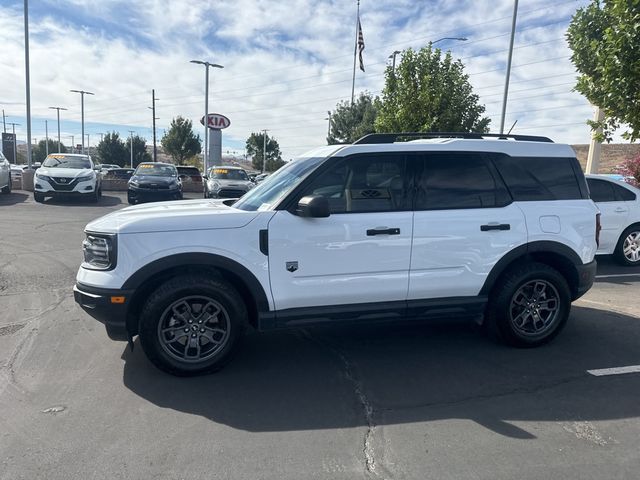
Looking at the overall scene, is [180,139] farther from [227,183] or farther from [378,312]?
[378,312]

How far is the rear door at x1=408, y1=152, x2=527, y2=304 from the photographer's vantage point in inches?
165

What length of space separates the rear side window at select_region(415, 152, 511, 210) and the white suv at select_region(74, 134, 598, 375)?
0.04 ft

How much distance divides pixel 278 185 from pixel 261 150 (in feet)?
222

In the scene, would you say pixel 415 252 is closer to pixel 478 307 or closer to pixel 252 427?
pixel 478 307

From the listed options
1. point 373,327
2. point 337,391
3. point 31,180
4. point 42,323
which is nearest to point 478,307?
point 373,327

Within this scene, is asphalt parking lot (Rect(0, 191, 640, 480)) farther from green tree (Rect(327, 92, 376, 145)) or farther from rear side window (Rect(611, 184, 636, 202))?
green tree (Rect(327, 92, 376, 145))

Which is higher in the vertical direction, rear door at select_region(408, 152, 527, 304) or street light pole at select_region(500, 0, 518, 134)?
street light pole at select_region(500, 0, 518, 134)

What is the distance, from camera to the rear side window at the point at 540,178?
177 inches

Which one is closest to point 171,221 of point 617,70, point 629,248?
point 617,70

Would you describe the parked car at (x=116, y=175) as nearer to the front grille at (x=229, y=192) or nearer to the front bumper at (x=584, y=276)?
the front grille at (x=229, y=192)

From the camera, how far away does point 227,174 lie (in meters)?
18.3

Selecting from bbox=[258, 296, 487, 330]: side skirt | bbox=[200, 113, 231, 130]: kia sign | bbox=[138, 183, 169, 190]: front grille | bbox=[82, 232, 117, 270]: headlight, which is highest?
bbox=[200, 113, 231, 130]: kia sign

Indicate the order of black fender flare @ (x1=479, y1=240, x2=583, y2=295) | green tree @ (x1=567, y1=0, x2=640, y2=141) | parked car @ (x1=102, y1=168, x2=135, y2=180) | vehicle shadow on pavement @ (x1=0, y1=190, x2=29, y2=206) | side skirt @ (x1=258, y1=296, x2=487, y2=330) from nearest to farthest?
1. side skirt @ (x1=258, y1=296, x2=487, y2=330)
2. black fender flare @ (x1=479, y1=240, x2=583, y2=295)
3. green tree @ (x1=567, y1=0, x2=640, y2=141)
4. vehicle shadow on pavement @ (x1=0, y1=190, x2=29, y2=206)
5. parked car @ (x1=102, y1=168, x2=135, y2=180)

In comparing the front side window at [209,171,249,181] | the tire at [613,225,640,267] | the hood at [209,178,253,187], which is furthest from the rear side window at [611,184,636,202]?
the front side window at [209,171,249,181]
